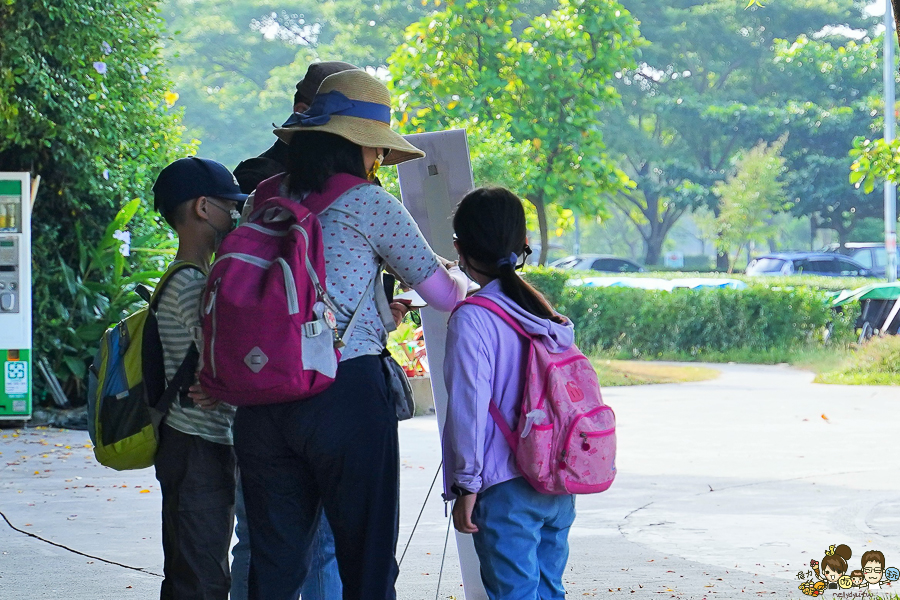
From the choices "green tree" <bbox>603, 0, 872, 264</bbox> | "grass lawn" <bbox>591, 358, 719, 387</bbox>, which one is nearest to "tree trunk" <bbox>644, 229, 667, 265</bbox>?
"green tree" <bbox>603, 0, 872, 264</bbox>

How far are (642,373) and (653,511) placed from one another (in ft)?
27.4

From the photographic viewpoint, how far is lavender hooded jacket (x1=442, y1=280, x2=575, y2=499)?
2.98 metres

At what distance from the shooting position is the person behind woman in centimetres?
299

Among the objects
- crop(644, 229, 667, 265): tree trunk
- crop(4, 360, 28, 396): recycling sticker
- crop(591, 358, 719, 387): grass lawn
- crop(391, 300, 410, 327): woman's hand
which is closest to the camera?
crop(391, 300, 410, 327): woman's hand

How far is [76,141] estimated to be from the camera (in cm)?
973

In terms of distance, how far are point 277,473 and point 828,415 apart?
8687mm

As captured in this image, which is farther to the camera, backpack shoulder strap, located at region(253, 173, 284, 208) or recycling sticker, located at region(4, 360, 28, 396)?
recycling sticker, located at region(4, 360, 28, 396)

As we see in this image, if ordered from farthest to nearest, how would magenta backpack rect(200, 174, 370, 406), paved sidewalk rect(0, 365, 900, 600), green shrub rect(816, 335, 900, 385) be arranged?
1. green shrub rect(816, 335, 900, 385)
2. paved sidewalk rect(0, 365, 900, 600)
3. magenta backpack rect(200, 174, 370, 406)

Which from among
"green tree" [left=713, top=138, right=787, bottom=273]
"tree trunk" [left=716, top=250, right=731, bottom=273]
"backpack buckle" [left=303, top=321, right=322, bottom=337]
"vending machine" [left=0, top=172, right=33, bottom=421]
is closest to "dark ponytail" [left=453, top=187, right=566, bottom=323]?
"backpack buckle" [left=303, top=321, right=322, bottom=337]

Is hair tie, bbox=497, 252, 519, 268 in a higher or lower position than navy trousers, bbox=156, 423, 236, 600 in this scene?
higher

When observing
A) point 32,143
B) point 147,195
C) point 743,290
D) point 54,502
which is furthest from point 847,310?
point 54,502

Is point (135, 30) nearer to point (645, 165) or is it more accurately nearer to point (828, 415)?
point (828, 415)

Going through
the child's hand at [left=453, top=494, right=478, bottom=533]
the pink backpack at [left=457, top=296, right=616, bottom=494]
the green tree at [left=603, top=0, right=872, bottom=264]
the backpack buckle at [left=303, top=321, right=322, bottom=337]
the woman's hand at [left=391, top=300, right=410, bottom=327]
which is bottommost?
the child's hand at [left=453, top=494, right=478, bottom=533]

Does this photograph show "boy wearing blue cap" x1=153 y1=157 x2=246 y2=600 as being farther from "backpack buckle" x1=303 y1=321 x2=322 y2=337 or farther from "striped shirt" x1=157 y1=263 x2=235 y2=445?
"backpack buckle" x1=303 y1=321 x2=322 y2=337
